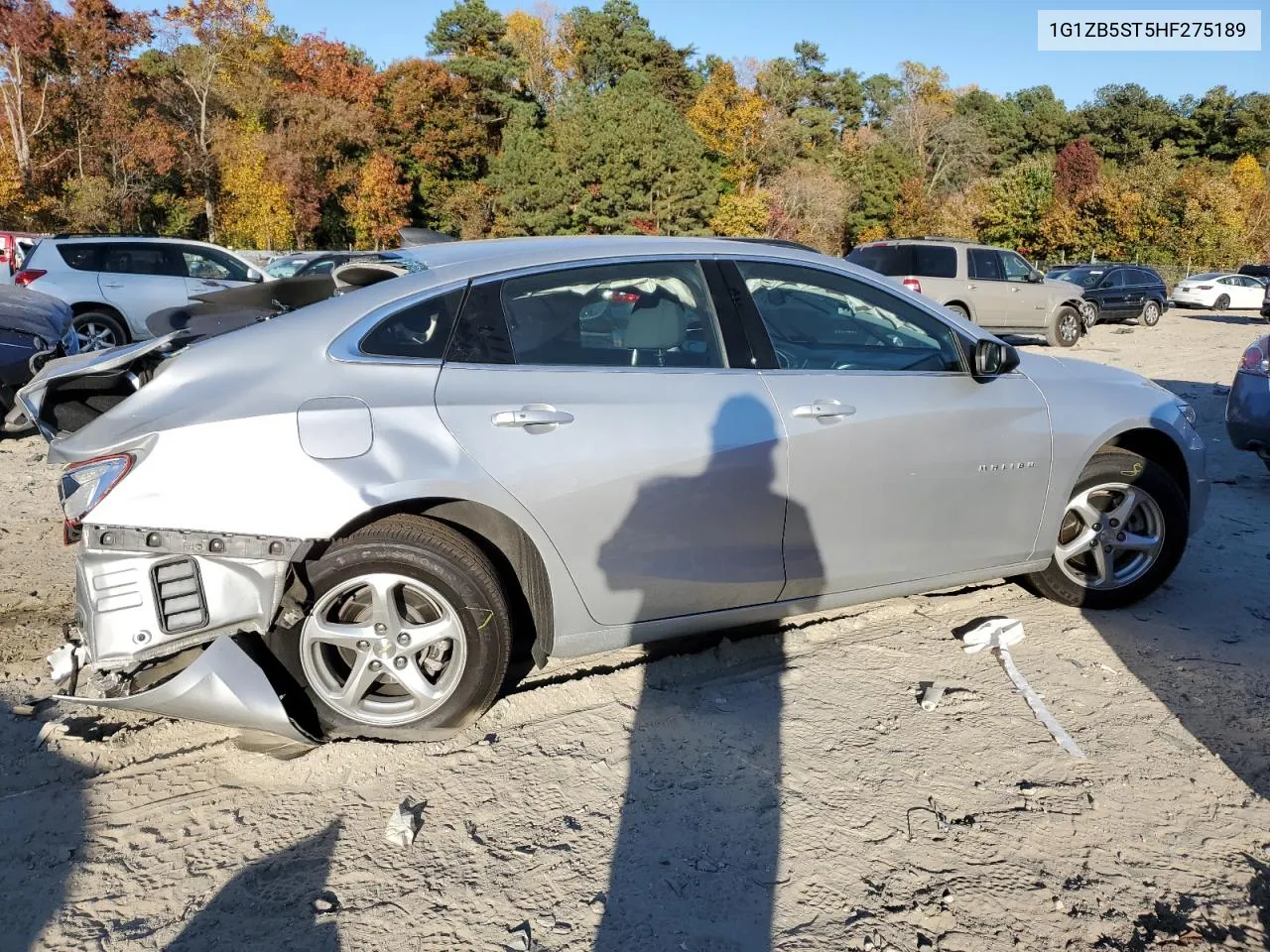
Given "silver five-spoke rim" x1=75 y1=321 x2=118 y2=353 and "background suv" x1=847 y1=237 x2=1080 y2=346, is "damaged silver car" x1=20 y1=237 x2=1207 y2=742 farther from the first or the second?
"background suv" x1=847 y1=237 x2=1080 y2=346

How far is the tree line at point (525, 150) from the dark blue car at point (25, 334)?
2971 cm

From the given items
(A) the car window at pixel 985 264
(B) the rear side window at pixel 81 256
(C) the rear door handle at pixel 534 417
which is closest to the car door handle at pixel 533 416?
(C) the rear door handle at pixel 534 417

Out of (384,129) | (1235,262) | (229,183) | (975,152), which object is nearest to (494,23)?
(384,129)

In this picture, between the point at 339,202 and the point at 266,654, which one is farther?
the point at 339,202

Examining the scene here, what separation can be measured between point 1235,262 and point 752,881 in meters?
48.9

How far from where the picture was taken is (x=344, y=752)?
130 inches

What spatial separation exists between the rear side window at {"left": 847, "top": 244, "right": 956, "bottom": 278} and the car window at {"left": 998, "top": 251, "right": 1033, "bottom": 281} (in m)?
1.33

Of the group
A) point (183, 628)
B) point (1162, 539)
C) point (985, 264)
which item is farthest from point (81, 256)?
point (985, 264)

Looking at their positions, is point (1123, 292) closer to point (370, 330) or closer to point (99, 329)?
point (99, 329)

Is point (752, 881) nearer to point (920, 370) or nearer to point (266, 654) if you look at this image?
point (266, 654)

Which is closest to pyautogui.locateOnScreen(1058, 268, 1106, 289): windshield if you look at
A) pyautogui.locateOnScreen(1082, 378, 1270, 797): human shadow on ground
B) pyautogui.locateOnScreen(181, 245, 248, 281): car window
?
pyautogui.locateOnScreen(1082, 378, 1270, 797): human shadow on ground

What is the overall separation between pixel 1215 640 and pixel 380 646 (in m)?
3.63

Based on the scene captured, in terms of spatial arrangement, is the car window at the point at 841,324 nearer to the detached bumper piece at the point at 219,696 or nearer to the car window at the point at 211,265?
the detached bumper piece at the point at 219,696

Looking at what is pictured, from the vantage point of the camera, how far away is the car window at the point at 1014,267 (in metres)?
17.2
